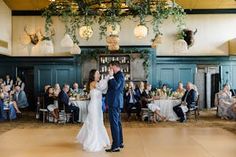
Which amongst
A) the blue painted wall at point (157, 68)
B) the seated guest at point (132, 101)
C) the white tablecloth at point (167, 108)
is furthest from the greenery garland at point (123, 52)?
the white tablecloth at point (167, 108)

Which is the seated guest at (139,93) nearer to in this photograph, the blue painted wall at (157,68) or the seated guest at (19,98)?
the blue painted wall at (157,68)

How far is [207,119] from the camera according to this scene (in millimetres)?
13258

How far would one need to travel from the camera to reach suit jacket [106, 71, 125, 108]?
7.44 metres

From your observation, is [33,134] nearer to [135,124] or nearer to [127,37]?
[135,124]

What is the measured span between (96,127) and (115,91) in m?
0.85

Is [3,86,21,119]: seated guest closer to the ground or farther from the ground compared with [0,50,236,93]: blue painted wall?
closer to the ground

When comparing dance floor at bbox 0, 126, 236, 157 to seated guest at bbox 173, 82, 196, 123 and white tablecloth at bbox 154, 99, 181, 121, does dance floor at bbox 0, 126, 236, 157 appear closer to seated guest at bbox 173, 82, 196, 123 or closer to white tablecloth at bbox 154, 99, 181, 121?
seated guest at bbox 173, 82, 196, 123

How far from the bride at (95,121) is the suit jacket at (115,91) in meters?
0.18

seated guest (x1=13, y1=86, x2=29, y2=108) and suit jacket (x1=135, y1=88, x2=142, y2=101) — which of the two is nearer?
suit jacket (x1=135, y1=88, x2=142, y2=101)

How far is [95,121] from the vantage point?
780cm

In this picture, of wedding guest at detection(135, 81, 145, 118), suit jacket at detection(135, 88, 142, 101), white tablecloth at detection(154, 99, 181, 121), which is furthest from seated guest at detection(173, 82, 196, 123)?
suit jacket at detection(135, 88, 142, 101)

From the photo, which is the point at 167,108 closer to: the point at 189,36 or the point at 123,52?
the point at 123,52

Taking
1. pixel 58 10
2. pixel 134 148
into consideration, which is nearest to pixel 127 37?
pixel 58 10

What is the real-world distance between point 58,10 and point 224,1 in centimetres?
901
